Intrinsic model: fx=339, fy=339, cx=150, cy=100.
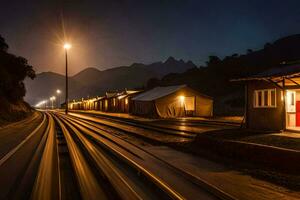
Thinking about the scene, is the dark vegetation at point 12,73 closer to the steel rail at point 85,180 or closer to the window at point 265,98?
the window at point 265,98

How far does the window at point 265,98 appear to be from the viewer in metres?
18.6

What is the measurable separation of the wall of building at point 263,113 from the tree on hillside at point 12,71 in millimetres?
40785

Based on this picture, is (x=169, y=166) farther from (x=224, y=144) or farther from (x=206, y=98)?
(x=206, y=98)

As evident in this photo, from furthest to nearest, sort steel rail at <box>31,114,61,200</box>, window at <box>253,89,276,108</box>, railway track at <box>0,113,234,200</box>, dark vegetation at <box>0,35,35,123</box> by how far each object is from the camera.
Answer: dark vegetation at <box>0,35,35,123</box> → window at <box>253,89,276,108</box> → railway track at <box>0,113,234,200</box> → steel rail at <box>31,114,61,200</box>

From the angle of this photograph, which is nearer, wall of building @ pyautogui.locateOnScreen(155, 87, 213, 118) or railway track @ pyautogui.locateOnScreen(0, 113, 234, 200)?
railway track @ pyautogui.locateOnScreen(0, 113, 234, 200)

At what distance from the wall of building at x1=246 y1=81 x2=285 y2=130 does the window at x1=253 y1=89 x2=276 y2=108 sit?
182 millimetres

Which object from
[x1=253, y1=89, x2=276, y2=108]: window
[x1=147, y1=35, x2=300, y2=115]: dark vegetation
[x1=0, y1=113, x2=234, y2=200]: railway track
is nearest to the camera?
[x1=0, y1=113, x2=234, y2=200]: railway track

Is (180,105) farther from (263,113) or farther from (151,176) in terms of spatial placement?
(151,176)

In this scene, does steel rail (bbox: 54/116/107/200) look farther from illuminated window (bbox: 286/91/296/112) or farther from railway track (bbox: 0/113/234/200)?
illuminated window (bbox: 286/91/296/112)

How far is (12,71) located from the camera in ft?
188

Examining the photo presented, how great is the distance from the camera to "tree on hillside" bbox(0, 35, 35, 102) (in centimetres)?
5316

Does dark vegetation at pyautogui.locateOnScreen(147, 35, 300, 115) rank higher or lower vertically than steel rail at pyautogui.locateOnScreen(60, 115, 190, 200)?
higher

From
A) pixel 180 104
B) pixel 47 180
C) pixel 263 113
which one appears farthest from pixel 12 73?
pixel 47 180

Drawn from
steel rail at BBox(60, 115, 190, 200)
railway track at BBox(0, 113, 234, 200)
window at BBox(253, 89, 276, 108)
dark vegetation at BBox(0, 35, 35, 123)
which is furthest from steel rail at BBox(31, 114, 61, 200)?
dark vegetation at BBox(0, 35, 35, 123)
